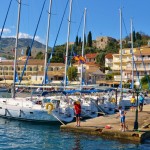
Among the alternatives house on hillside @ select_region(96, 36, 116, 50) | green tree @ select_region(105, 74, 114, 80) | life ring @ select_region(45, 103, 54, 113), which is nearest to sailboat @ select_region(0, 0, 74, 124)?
life ring @ select_region(45, 103, 54, 113)

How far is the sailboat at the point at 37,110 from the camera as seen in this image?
3011 centimetres

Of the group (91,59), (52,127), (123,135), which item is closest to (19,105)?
(52,127)

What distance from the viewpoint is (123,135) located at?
22953 millimetres

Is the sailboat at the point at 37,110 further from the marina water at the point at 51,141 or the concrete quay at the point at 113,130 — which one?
the concrete quay at the point at 113,130

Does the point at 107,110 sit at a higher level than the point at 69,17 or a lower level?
lower

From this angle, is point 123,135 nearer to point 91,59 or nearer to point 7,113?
point 7,113

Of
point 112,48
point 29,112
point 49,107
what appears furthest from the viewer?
point 112,48

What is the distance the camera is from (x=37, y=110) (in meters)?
30.5

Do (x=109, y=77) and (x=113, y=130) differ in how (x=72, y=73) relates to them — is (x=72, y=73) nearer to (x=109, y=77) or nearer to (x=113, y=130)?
(x=109, y=77)

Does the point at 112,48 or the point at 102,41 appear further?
the point at 102,41

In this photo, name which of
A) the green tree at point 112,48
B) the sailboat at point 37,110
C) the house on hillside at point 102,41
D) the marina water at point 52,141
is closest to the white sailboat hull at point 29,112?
the sailboat at point 37,110

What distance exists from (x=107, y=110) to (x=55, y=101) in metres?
8.13

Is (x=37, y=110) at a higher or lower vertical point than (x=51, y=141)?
higher

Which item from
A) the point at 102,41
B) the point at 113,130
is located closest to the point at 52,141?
the point at 113,130
